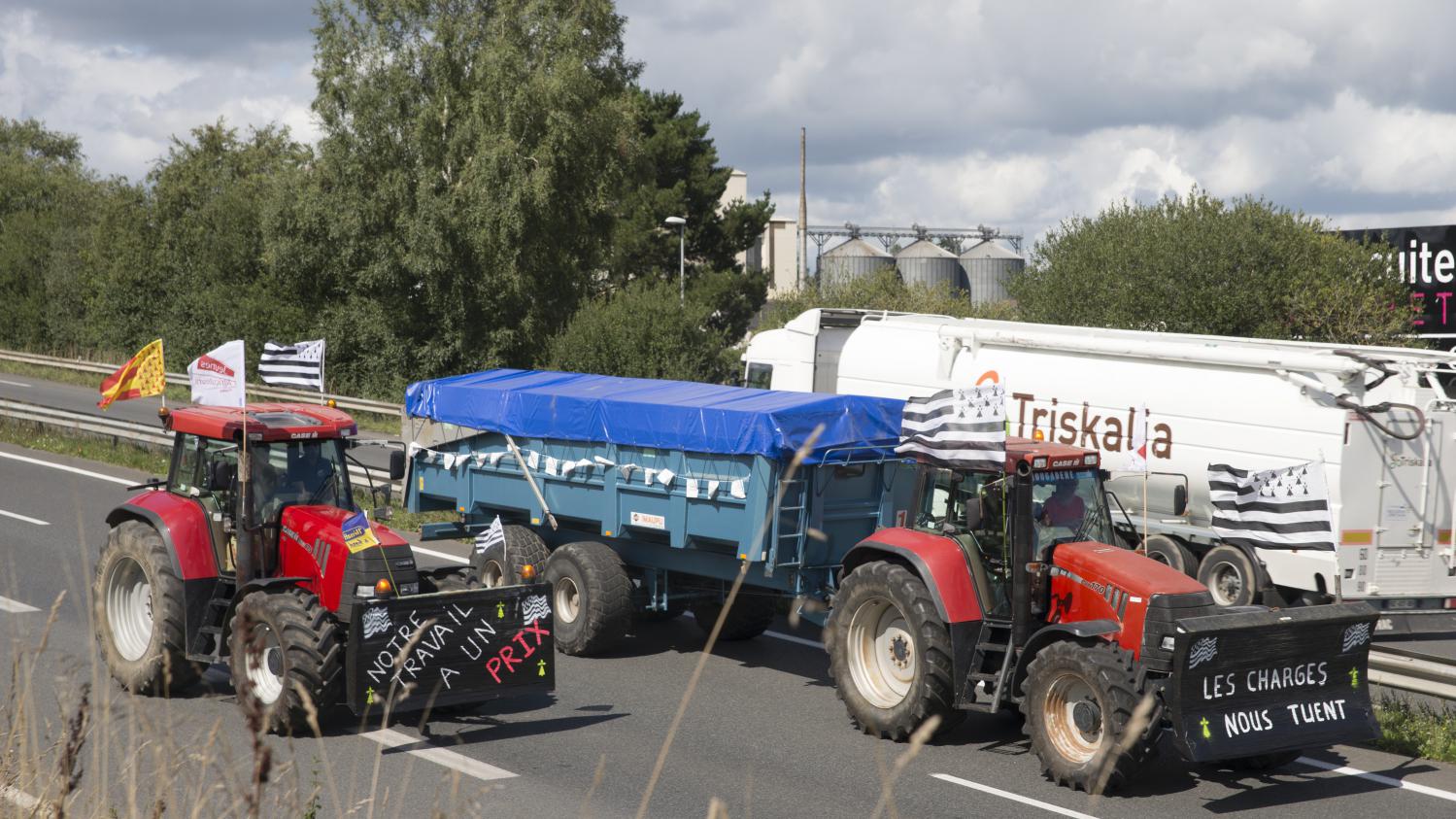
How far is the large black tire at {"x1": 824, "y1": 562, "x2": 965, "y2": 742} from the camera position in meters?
9.88

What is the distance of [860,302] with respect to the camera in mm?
45250

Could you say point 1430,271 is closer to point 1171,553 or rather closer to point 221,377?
point 1171,553

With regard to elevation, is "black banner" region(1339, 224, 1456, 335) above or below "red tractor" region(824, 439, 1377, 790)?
above

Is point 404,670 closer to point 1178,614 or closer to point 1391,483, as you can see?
point 1178,614

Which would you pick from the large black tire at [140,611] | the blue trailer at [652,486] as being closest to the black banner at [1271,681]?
the blue trailer at [652,486]

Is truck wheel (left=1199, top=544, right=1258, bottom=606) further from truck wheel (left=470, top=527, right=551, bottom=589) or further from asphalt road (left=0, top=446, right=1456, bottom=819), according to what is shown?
truck wheel (left=470, top=527, right=551, bottom=589)

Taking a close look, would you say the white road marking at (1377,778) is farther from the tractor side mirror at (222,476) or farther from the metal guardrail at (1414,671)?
the tractor side mirror at (222,476)

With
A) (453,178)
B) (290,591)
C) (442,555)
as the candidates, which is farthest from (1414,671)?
(453,178)

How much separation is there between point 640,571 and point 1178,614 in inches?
227

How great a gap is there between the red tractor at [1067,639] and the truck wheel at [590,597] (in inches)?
103

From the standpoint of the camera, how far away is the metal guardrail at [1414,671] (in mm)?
10281

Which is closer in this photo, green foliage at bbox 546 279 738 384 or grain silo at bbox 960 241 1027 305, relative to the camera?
green foliage at bbox 546 279 738 384

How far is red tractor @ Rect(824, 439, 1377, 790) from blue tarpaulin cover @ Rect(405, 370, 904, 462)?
1365 millimetres

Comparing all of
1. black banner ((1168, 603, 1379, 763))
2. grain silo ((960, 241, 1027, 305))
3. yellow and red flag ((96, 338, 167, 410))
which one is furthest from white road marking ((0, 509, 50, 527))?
grain silo ((960, 241, 1027, 305))
